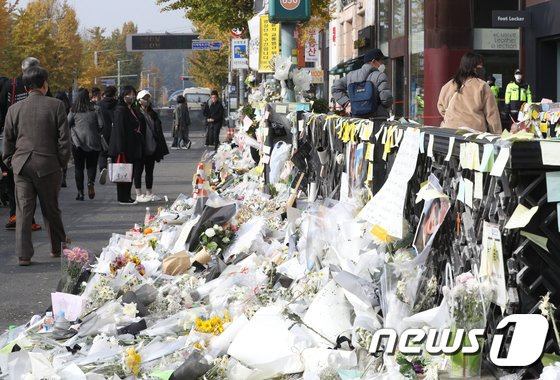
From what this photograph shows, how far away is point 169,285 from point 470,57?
3.75m

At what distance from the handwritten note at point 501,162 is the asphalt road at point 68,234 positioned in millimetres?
4224

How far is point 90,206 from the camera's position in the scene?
15938 millimetres

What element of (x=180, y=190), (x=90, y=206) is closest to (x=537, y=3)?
(x=180, y=190)

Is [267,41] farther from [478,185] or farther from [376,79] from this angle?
[478,185]

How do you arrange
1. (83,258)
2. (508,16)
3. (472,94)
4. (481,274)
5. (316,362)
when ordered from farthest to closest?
(508,16) < (472,94) < (83,258) < (316,362) < (481,274)

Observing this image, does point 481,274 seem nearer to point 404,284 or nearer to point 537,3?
point 404,284

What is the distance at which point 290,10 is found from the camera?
12.2 meters

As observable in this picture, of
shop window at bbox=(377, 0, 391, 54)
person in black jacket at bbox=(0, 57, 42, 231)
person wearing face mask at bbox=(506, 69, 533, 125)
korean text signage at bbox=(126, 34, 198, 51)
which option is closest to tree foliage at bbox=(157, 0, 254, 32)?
shop window at bbox=(377, 0, 391, 54)

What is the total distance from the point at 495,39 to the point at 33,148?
78.3 feet

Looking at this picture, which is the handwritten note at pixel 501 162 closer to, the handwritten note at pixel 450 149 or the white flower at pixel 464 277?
the white flower at pixel 464 277

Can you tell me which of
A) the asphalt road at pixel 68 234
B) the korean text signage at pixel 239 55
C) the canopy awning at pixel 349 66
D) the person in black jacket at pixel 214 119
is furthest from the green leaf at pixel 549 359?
the canopy awning at pixel 349 66

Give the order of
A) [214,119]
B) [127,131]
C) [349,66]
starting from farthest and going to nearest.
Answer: [349,66] < [214,119] < [127,131]

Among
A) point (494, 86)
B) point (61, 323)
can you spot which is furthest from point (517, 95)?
point (61, 323)

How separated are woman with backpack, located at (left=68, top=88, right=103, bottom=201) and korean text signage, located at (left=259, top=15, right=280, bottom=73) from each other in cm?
287
